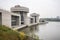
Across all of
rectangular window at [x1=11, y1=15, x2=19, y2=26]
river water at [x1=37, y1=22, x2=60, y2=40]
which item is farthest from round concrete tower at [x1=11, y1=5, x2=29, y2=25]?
river water at [x1=37, y1=22, x2=60, y2=40]

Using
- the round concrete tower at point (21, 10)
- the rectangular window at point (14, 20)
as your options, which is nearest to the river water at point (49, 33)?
the rectangular window at point (14, 20)

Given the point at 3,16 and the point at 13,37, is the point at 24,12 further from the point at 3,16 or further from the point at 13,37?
the point at 13,37

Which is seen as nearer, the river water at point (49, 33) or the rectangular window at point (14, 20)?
the river water at point (49, 33)

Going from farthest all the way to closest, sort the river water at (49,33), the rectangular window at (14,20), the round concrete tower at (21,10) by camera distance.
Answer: the round concrete tower at (21,10) < the rectangular window at (14,20) < the river water at (49,33)

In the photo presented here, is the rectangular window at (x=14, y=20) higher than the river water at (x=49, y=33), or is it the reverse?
the rectangular window at (x=14, y=20)

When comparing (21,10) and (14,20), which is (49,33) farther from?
(21,10)

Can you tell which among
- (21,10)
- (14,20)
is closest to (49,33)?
(14,20)

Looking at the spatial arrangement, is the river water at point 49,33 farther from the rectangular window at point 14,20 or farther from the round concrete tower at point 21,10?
the round concrete tower at point 21,10

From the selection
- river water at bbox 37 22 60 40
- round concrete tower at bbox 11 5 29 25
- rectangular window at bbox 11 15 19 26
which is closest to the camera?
river water at bbox 37 22 60 40

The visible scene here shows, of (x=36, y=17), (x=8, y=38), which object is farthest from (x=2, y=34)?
(x=36, y=17)

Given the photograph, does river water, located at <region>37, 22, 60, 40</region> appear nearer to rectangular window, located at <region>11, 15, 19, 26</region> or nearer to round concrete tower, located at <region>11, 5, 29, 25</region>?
rectangular window, located at <region>11, 15, 19, 26</region>

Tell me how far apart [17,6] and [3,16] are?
25.1 m

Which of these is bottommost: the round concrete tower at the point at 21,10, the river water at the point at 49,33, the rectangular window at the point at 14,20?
the river water at the point at 49,33

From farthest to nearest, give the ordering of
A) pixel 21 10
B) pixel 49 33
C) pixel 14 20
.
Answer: pixel 21 10, pixel 14 20, pixel 49 33
